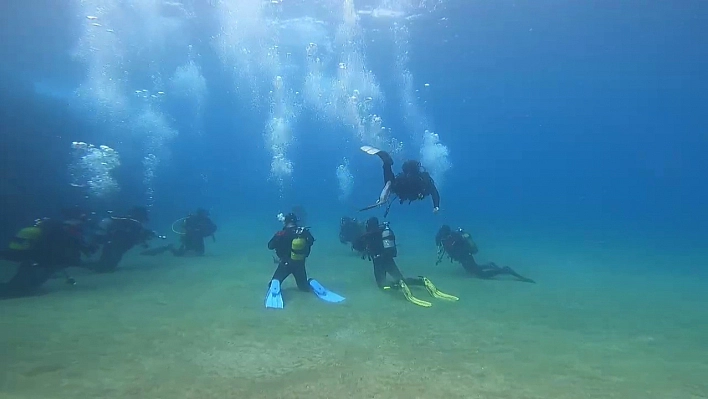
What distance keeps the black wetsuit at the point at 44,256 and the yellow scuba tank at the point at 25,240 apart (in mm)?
54

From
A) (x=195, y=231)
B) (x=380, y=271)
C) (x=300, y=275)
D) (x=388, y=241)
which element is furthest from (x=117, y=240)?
(x=388, y=241)

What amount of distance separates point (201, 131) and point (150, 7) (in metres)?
79.7

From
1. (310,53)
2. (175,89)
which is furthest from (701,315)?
(175,89)

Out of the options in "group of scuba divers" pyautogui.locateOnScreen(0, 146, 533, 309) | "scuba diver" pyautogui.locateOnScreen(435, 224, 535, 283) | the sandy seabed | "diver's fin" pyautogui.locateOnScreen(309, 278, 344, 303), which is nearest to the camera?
the sandy seabed

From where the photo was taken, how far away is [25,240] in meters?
9.43

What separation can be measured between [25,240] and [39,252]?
360mm

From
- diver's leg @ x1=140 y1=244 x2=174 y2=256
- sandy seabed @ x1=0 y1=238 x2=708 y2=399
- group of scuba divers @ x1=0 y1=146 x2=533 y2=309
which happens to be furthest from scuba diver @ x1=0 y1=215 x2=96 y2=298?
diver's leg @ x1=140 y1=244 x2=174 y2=256

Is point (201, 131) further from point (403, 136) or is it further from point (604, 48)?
point (604, 48)

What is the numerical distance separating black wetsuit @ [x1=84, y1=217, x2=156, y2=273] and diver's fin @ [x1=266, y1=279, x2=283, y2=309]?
6046 millimetres

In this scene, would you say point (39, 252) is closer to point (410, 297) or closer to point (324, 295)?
point (324, 295)

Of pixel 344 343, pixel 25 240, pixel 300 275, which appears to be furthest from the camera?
pixel 300 275

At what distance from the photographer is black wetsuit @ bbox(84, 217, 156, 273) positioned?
12945 millimetres

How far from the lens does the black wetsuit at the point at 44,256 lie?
9.56 m

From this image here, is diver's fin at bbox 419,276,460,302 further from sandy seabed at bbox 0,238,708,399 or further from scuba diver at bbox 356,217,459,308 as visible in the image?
sandy seabed at bbox 0,238,708,399
